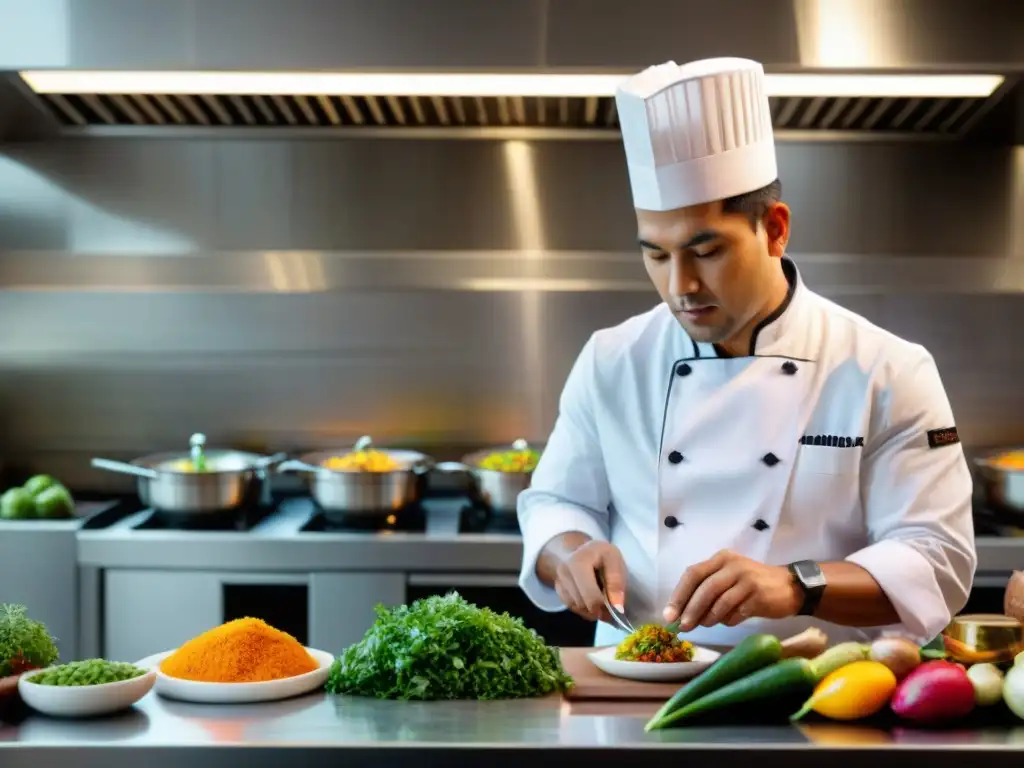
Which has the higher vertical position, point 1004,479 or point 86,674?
point 1004,479

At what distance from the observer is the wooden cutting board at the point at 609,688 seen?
200 cm

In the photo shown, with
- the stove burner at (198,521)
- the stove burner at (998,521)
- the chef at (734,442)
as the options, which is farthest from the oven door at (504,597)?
the stove burner at (998,521)

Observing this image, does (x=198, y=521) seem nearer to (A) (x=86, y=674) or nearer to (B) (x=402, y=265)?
(B) (x=402, y=265)

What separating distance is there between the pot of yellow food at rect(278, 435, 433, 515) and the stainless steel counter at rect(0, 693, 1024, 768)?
6.18 feet

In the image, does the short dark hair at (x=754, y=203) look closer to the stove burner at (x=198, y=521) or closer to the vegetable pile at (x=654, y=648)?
the vegetable pile at (x=654, y=648)

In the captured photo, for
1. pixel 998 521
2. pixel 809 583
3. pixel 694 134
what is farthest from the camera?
pixel 998 521

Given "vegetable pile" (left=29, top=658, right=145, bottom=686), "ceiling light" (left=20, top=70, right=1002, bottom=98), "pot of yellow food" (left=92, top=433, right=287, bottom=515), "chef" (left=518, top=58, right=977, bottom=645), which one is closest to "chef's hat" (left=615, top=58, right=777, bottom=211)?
"chef" (left=518, top=58, right=977, bottom=645)

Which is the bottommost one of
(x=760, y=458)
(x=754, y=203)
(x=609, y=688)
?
(x=609, y=688)

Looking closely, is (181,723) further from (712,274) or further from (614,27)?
(614,27)

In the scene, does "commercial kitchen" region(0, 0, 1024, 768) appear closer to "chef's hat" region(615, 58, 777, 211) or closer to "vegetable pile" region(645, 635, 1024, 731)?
"chef's hat" region(615, 58, 777, 211)

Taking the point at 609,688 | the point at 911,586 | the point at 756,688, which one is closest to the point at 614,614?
the point at 609,688

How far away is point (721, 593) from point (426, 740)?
0.57 meters

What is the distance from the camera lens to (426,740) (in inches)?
68.2

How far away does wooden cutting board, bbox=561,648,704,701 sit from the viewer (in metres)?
2.00
